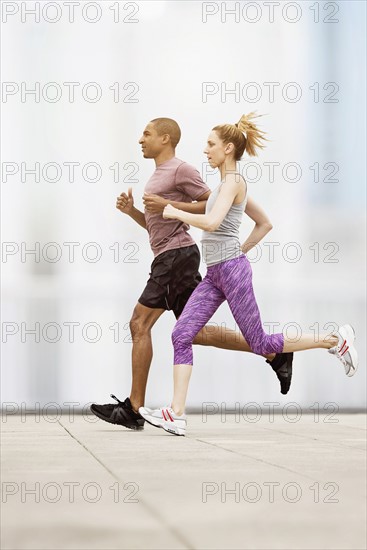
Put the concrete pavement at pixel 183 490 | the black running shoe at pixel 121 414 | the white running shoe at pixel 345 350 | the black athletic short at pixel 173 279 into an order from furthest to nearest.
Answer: the black running shoe at pixel 121 414, the black athletic short at pixel 173 279, the white running shoe at pixel 345 350, the concrete pavement at pixel 183 490

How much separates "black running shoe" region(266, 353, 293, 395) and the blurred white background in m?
1.77

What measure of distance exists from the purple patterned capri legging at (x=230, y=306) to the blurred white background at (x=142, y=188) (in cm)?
185

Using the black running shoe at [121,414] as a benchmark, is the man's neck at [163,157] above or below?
above

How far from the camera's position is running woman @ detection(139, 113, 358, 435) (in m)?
4.33

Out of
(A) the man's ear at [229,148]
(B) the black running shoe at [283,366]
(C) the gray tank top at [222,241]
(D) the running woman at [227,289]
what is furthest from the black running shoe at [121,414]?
(A) the man's ear at [229,148]

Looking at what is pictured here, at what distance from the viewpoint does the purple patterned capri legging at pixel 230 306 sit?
433cm

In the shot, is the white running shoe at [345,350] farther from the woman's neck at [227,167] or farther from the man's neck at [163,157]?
the man's neck at [163,157]

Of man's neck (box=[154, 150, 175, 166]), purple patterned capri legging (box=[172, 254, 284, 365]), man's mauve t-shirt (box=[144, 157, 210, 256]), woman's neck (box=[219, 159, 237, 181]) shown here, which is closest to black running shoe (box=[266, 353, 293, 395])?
purple patterned capri legging (box=[172, 254, 284, 365])

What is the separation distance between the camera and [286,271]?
21.2 ft

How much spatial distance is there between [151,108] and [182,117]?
0.60ft

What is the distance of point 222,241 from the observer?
4.35 m

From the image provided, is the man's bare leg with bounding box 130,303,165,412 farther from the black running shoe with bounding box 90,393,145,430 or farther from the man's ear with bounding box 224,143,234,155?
the man's ear with bounding box 224,143,234,155

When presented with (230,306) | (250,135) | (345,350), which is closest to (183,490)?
(230,306)

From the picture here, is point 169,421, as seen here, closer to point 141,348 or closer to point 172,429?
point 172,429
